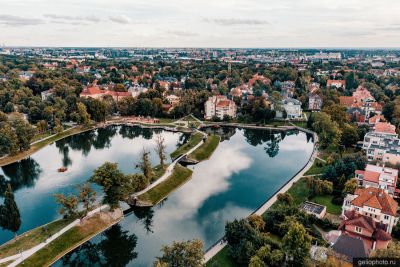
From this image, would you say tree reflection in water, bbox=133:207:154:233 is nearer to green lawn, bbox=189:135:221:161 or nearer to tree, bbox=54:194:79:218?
tree, bbox=54:194:79:218

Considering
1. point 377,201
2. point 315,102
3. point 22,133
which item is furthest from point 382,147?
point 22,133

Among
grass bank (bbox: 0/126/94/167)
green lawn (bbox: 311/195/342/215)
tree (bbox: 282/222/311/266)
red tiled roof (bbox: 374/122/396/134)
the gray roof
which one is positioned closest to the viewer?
tree (bbox: 282/222/311/266)

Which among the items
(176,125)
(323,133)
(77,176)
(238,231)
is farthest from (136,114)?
(238,231)

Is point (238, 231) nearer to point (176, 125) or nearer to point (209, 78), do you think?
point (176, 125)

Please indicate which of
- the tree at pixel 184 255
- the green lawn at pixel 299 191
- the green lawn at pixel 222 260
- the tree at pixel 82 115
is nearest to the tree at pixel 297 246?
the green lawn at pixel 222 260

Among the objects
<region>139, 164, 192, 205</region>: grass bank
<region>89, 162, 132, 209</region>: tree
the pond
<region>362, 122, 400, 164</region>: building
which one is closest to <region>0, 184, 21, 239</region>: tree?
the pond

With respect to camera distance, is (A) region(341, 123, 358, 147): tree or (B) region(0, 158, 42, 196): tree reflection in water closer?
(B) region(0, 158, 42, 196): tree reflection in water

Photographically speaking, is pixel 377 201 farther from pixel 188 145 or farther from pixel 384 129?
pixel 188 145

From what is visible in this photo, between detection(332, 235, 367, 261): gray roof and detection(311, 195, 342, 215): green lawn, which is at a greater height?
detection(332, 235, 367, 261): gray roof
